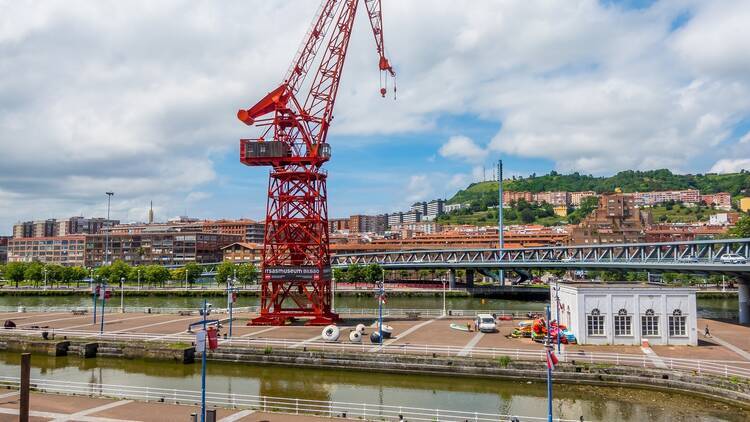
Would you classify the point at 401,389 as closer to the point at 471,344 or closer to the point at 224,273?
the point at 471,344

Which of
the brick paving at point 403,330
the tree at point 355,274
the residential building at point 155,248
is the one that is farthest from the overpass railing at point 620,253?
the residential building at point 155,248

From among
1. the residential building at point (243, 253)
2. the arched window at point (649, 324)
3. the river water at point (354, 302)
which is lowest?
the river water at point (354, 302)

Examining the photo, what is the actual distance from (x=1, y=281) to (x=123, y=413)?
159464 mm

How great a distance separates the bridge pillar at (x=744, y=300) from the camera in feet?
192

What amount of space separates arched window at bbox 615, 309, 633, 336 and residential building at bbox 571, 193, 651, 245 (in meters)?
136

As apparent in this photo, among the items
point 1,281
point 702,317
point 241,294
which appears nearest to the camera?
point 702,317

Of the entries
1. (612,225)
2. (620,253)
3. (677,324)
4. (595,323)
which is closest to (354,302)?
(595,323)

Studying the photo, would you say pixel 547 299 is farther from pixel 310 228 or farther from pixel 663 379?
pixel 663 379

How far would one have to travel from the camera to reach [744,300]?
59438 millimetres

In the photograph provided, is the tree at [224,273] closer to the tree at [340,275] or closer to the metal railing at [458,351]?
the tree at [340,275]

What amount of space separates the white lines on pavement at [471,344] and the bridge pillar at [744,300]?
31.5m

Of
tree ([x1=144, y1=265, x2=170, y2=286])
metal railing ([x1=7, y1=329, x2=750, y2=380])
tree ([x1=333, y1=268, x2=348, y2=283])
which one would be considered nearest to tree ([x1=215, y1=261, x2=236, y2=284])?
tree ([x1=144, y1=265, x2=170, y2=286])

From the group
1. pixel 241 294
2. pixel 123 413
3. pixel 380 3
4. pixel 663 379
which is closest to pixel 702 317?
pixel 663 379

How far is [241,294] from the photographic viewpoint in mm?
117812
